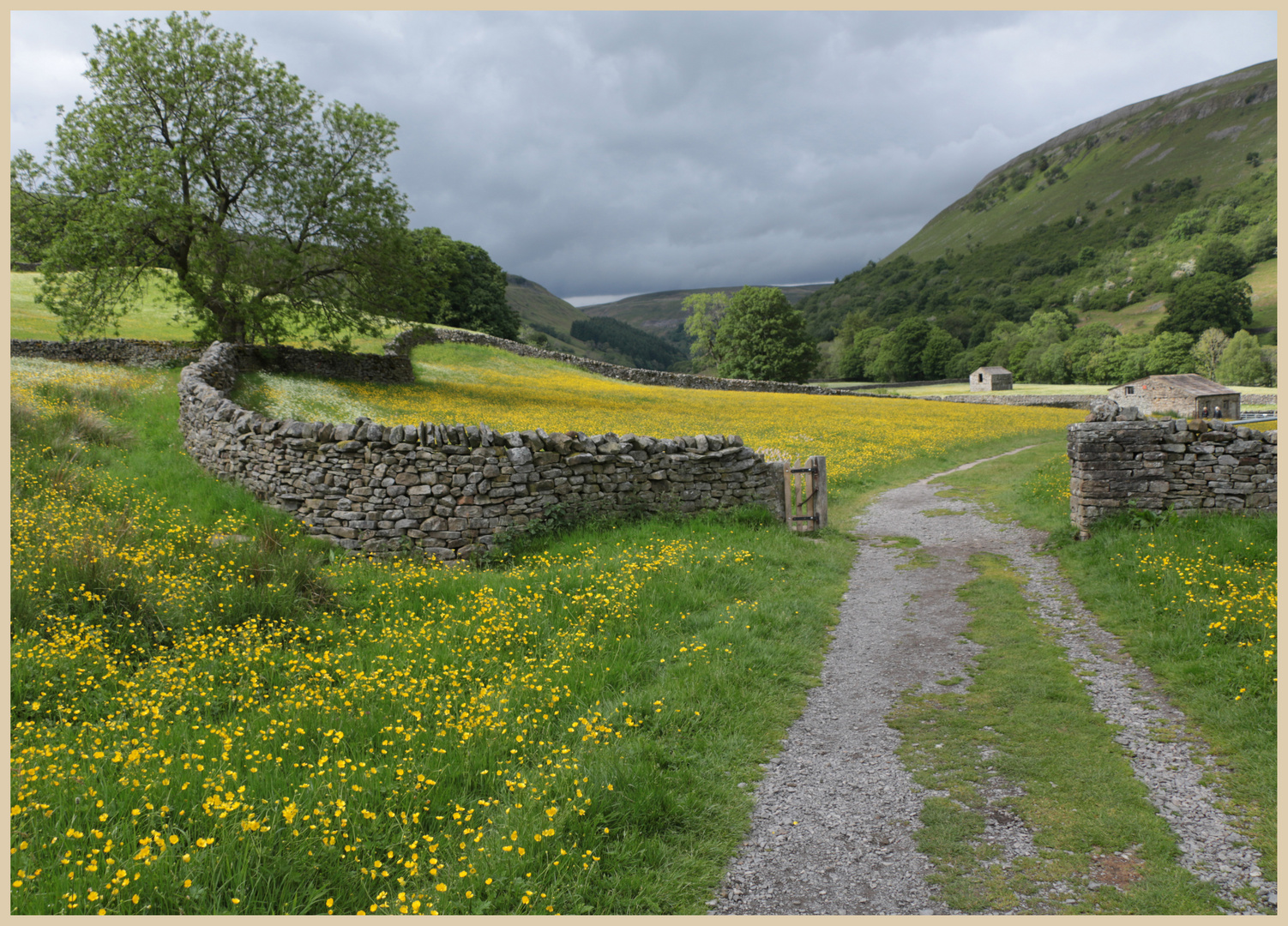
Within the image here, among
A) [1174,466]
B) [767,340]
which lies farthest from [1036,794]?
[767,340]

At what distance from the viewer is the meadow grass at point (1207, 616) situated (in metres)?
4.80

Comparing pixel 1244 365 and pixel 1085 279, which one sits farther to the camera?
pixel 1085 279

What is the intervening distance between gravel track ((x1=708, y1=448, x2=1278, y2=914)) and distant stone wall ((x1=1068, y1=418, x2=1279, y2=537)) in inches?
112

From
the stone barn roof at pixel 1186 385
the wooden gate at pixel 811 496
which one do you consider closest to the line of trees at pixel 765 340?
the stone barn roof at pixel 1186 385

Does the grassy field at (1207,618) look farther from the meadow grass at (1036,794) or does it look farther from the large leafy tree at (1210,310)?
the large leafy tree at (1210,310)

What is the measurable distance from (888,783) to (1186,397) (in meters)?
52.6

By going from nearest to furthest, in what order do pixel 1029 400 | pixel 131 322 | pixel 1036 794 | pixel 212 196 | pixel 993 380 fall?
pixel 1036 794, pixel 212 196, pixel 131 322, pixel 1029 400, pixel 993 380

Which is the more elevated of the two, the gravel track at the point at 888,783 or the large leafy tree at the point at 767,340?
the large leafy tree at the point at 767,340

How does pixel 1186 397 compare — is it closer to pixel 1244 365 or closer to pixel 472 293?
pixel 1244 365

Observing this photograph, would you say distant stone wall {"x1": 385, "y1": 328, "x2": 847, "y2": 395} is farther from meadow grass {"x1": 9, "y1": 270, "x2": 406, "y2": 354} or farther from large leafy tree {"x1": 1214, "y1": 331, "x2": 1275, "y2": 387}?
large leafy tree {"x1": 1214, "y1": 331, "x2": 1275, "y2": 387}

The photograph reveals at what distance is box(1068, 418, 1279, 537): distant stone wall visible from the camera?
1027cm

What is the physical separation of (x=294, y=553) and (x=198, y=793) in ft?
15.8

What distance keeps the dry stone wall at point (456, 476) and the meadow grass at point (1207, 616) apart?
564 cm

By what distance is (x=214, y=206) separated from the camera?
25.4 m
